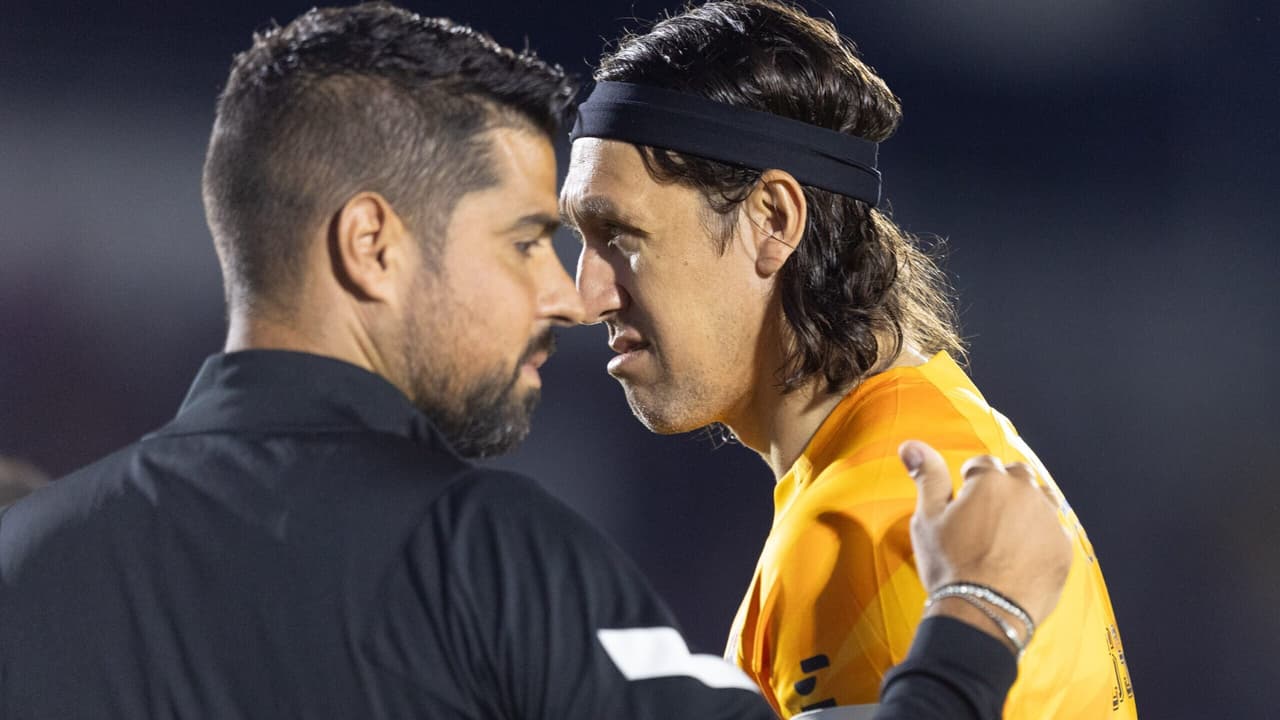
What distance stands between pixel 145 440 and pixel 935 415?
711mm

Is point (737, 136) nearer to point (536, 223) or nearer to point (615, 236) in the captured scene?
point (615, 236)

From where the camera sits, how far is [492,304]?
2.96 feet

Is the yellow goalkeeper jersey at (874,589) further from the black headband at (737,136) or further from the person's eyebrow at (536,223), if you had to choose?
the person's eyebrow at (536,223)

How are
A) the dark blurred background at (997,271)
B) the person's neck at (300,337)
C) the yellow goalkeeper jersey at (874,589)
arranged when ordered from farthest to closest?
the dark blurred background at (997,271) < the yellow goalkeeper jersey at (874,589) < the person's neck at (300,337)

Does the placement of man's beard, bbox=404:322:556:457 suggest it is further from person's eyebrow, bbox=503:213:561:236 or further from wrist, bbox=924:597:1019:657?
wrist, bbox=924:597:1019:657

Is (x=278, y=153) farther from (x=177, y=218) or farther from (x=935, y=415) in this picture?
(x=177, y=218)

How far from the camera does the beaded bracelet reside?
34.1 inches

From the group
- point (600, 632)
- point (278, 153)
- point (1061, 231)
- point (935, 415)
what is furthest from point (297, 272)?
point (1061, 231)

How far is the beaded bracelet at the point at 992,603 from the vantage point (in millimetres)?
866

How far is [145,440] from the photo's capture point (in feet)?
2.84

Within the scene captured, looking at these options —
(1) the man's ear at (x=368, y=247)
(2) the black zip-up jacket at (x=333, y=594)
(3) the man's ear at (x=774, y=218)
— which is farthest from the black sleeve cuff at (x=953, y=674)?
(3) the man's ear at (x=774, y=218)

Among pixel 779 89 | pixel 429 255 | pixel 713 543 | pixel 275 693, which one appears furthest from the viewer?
pixel 713 543

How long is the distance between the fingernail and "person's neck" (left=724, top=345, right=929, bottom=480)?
0.36 meters

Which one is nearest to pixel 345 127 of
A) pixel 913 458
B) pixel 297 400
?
pixel 297 400
